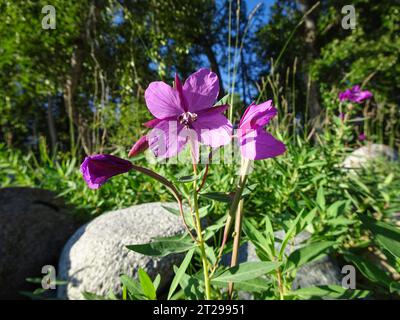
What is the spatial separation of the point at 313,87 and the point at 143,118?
666 cm

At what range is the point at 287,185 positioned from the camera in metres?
1.66

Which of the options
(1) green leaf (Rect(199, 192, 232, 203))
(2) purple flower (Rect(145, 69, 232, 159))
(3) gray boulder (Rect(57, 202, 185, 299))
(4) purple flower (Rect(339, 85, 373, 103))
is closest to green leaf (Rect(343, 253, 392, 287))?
(1) green leaf (Rect(199, 192, 232, 203))

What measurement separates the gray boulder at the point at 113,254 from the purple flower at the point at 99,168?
906 mm

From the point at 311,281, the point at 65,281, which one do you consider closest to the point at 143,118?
the point at 65,281

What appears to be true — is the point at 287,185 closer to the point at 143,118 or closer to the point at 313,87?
the point at 143,118

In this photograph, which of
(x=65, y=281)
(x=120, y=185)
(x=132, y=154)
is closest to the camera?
(x=132, y=154)

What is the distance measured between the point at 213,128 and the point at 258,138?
11 cm

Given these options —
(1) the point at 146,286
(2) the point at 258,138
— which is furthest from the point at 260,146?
(1) the point at 146,286

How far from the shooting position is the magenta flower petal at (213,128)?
546 mm

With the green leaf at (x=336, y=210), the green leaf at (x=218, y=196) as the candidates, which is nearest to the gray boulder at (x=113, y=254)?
the green leaf at (x=336, y=210)

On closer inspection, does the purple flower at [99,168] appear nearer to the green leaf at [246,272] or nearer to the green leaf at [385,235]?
the green leaf at [246,272]

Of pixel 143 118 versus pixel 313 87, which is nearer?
pixel 143 118

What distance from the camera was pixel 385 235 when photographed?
0.62 metres
